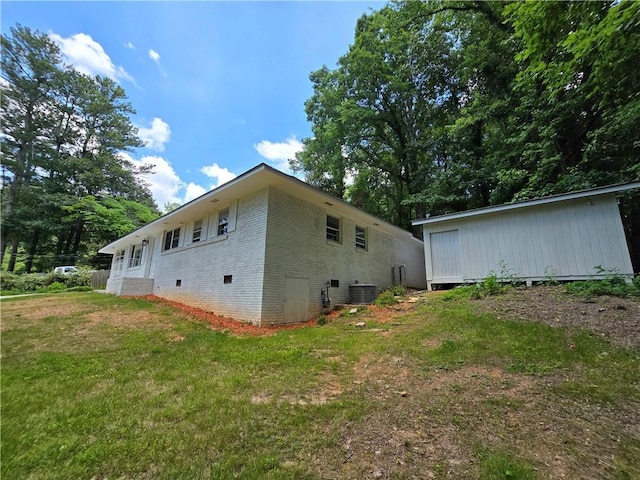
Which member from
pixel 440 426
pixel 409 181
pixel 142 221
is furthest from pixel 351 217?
pixel 142 221

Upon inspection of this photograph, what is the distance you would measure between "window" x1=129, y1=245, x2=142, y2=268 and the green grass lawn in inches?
505

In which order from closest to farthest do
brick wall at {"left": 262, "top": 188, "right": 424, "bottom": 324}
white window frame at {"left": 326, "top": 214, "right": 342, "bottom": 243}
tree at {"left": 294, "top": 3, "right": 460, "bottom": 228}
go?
brick wall at {"left": 262, "top": 188, "right": 424, "bottom": 324} < white window frame at {"left": 326, "top": 214, "right": 342, "bottom": 243} < tree at {"left": 294, "top": 3, "right": 460, "bottom": 228}

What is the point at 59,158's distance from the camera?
80.9ft

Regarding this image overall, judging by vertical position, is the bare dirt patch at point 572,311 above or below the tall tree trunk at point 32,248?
below

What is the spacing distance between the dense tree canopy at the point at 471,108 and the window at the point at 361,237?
637 centimetres

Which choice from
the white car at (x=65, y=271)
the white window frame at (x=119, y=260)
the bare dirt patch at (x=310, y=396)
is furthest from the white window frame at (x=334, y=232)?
the white car at (x=65, y=271)

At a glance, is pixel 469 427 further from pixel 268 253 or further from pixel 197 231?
pixel 197 231

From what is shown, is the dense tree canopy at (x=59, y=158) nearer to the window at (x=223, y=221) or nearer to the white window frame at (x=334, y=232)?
the window at (x=223, y=221)

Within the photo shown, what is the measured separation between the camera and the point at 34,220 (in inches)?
909

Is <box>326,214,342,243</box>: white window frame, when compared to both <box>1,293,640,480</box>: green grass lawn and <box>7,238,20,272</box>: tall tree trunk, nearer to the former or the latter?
<box>1,293,640,480</box>: green grass lawn

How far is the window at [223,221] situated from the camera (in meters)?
9.91

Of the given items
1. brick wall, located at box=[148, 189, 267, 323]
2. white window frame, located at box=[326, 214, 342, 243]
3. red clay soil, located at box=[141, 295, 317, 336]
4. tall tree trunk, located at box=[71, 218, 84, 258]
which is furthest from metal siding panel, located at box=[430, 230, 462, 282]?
tall tree trunk, located at box=[71, 218, 84, 258]

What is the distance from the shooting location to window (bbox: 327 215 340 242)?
10316 millimetres

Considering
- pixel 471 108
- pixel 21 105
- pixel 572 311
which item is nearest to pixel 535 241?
pixel 572 311
